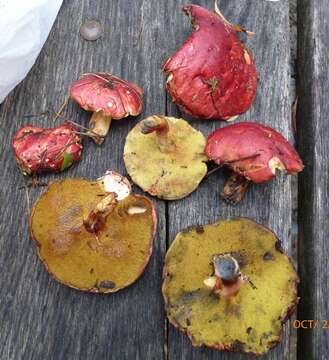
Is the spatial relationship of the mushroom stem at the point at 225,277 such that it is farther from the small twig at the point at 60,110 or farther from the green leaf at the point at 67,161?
the small twig at the point at 60,110

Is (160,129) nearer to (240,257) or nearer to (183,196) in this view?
(183,196)

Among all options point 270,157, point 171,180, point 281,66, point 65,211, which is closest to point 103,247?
point 65,211

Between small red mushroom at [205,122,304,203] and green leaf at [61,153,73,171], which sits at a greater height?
green leaf at [61,153,73,171]

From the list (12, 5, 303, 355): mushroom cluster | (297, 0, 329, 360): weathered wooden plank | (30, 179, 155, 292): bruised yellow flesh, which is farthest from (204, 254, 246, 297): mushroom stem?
(297, 0, 329, 360): weathered wooden plank

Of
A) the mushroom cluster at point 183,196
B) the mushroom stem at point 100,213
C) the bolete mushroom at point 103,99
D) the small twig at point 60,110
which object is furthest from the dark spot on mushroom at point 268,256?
the small twig at point 60,110

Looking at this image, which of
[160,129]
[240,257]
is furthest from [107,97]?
[240,257]

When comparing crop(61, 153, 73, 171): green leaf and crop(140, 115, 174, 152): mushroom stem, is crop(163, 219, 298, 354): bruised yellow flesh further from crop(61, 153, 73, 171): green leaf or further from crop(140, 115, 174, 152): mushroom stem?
crop(61, 153, 73, 171): green leaf
